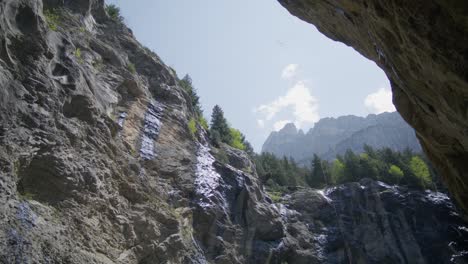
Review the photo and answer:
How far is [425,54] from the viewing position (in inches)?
336

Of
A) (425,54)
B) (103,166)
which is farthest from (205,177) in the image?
(425,54)

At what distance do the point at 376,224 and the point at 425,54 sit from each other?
36.3 m

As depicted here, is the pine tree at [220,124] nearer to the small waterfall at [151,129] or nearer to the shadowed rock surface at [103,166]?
the shadowed rock surface at [103,166]

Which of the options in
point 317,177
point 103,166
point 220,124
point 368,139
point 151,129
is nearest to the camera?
point 103,166

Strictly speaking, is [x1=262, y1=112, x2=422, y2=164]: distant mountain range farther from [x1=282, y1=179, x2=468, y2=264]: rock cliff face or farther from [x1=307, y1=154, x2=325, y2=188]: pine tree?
[x1=282, y1=179, x2=468, y2=264]: rock cliff face

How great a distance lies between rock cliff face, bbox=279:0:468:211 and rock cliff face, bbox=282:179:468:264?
2336 centimetres

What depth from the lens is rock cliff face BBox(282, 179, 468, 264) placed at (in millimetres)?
37688

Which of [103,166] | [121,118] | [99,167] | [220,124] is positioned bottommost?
[99,167]

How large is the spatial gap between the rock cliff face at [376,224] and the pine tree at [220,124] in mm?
12996

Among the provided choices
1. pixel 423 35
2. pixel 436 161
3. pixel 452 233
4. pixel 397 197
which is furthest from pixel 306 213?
pixel 423 35

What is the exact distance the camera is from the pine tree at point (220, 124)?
5298 cm

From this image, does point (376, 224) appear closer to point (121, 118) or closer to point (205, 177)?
point (205, 177)

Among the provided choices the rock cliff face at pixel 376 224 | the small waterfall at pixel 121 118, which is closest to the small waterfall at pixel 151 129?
the small waterfall at pixel 121 118

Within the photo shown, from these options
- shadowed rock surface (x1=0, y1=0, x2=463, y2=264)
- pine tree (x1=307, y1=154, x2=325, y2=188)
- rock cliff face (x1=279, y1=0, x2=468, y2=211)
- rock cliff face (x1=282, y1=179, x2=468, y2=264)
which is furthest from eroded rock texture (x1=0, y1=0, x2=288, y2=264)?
pine tree (x1=307, y1=154, x2=325, y2=188)
